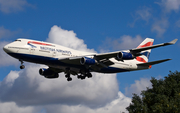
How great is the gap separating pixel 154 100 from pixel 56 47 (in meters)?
19.2

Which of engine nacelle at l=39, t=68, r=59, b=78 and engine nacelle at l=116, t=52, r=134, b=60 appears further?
engine nacelle at l=39, t=68, r=59, b=78

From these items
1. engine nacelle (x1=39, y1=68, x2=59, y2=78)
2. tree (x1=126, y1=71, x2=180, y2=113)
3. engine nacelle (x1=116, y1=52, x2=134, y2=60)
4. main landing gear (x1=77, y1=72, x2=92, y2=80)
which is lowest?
tree (x1=126, y1=71, x2=180, y2=113)

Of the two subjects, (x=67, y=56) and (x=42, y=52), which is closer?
(x=42, y=52)

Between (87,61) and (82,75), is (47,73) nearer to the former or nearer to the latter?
(82,75)

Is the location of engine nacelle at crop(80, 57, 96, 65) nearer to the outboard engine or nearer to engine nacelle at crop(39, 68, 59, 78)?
the outboard engine

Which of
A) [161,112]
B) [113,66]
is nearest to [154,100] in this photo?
[161,112]

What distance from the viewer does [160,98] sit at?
33.6 metres

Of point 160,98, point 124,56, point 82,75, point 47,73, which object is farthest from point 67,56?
point 160,98

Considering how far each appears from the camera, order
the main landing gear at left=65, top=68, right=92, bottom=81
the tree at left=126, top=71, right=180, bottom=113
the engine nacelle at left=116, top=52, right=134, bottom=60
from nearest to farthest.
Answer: the tree at left=126, top=71, right=180, bottom=113 → the engine nacelle at left=116, top=52, right=134, bottom=60 → the main landing gear at left=65, top=68, right=92, bottom=81

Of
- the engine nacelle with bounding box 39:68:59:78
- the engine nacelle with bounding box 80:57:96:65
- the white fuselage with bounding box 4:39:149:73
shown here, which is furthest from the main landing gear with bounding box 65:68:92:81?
the engine nacelle with bounding box 80:57:96:65

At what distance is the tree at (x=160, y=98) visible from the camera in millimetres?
31422

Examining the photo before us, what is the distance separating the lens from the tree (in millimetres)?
31422

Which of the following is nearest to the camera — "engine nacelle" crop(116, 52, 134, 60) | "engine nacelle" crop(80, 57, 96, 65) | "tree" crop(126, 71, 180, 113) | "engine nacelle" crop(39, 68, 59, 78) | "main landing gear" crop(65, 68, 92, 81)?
"tree" crop(126, 71, 180, 113)

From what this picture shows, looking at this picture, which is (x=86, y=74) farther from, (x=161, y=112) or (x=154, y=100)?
(x=161, y=112)
